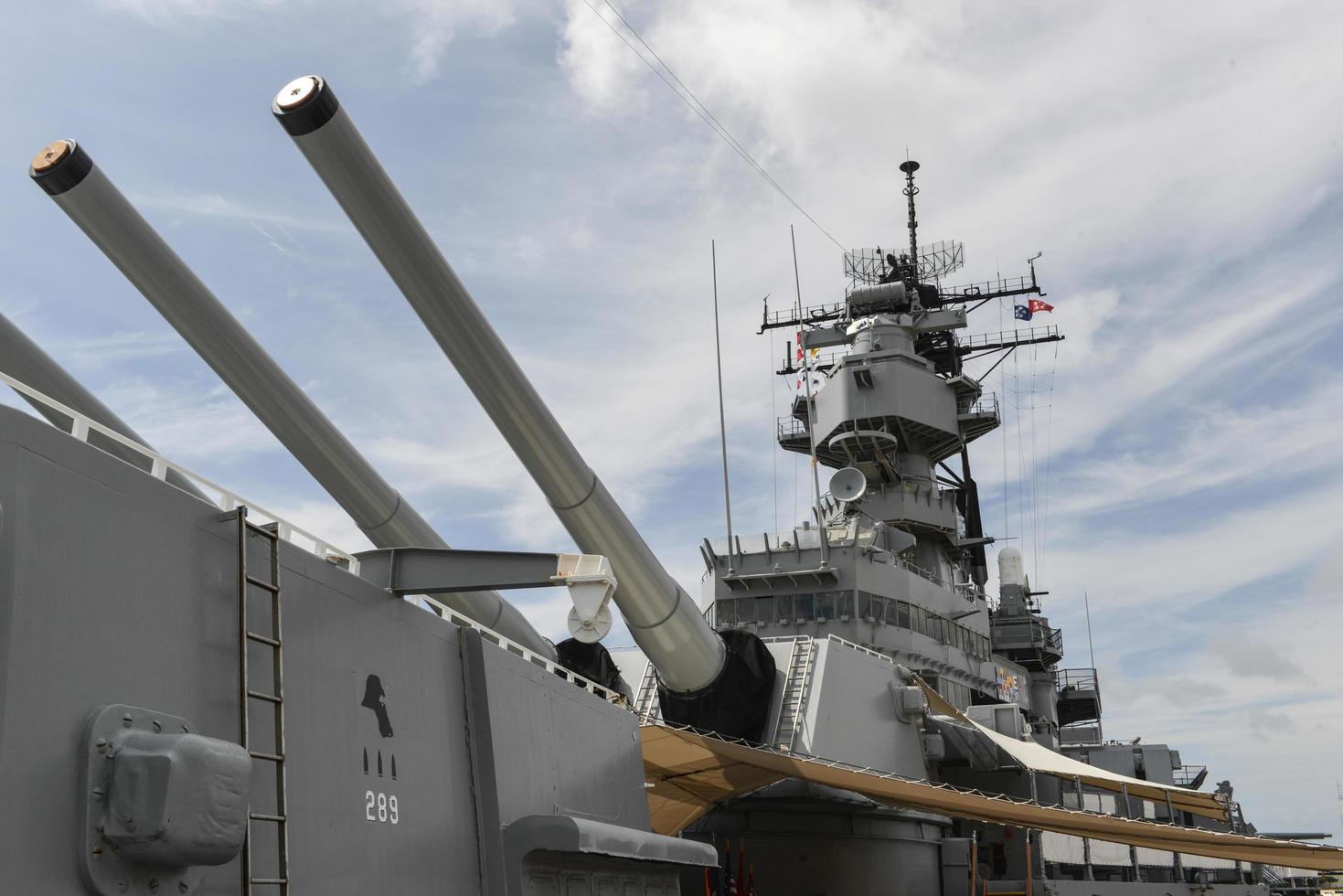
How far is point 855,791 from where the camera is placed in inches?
422

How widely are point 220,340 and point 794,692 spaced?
8.64m

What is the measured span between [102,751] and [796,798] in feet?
37.3

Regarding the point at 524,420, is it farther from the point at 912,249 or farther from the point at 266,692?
the point at 912,249

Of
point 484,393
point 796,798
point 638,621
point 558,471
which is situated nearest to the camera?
point 484,393

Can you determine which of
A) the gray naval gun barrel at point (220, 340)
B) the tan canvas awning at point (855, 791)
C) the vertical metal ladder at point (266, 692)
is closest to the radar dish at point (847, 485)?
the tan canvas awning at point (855, 791)

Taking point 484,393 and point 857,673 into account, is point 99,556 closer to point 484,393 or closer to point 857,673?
point 484,393

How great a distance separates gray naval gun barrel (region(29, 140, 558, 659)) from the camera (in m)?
5.59

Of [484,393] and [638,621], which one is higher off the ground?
[484,393]

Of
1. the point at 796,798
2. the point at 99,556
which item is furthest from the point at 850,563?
the point at 99,556

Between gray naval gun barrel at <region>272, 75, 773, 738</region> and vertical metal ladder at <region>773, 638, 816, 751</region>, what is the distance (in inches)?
33.6

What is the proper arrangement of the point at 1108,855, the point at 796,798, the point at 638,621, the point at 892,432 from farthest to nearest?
the point at 892,432 < the point at 1108,855 < the point at 796,798 < the point at 638,621

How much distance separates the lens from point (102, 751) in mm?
3268

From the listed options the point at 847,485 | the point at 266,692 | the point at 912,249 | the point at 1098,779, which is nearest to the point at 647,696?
the point at 1098,779

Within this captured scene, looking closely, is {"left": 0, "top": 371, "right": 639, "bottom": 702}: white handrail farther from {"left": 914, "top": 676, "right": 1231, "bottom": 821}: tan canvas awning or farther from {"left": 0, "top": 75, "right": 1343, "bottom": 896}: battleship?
{"left": 914, "top": 676, "right": 1231, "bottom": 821}: tan canvas awning
